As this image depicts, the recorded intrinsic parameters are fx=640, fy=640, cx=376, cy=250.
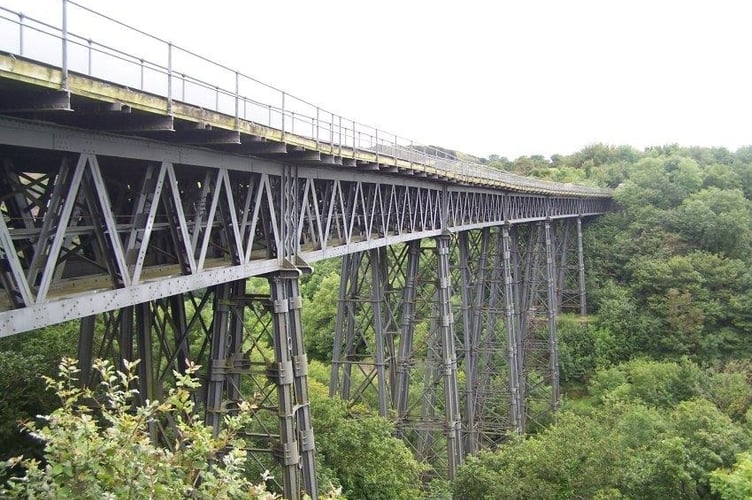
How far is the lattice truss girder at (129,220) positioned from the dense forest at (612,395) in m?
1.07

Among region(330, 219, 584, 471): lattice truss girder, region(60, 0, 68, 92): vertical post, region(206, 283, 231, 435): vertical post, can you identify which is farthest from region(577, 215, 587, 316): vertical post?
region(60, 0, 68, 92): vertical post

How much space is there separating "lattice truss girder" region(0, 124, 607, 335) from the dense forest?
1075mm

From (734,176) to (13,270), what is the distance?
53.1 m

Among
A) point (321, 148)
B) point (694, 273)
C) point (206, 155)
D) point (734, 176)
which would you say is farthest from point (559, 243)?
point (206, 155)

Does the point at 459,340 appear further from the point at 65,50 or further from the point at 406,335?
the point at 65,50

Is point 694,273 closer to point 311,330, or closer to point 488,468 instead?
point 311,330

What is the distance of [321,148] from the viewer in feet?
34.0

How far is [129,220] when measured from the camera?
8477 mm

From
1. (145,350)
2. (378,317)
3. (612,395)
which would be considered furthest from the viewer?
(612,395)

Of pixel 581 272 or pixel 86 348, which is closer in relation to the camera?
pixel 86 348

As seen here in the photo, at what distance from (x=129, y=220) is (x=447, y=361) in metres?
11.2

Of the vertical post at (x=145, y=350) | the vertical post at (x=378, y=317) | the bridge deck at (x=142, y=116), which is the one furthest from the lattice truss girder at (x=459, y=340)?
the vertical post at (x=145, y=350)

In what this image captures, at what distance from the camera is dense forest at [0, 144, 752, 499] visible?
15.6 ft

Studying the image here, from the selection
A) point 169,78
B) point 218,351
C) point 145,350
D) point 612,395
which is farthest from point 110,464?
point 612,395
